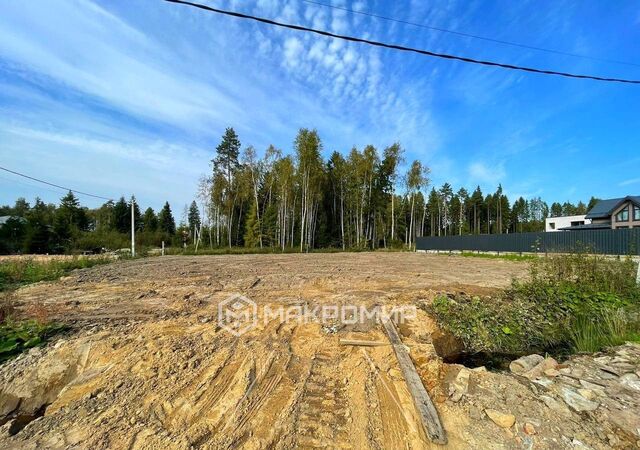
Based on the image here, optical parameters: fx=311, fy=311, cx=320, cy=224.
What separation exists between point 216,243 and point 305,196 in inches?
538

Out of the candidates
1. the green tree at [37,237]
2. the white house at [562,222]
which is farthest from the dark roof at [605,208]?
the green tree at [37,237]

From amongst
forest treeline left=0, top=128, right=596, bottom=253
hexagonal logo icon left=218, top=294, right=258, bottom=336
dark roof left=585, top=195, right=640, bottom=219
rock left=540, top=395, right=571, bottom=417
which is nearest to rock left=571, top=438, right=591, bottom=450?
rock left=540, top=395, right=571, bottom=417

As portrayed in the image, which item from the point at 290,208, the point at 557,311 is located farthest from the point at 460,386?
the point at 290,208

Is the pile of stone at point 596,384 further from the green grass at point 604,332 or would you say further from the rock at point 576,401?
the green grass at point 604,332

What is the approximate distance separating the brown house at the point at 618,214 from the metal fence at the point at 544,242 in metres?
15.0

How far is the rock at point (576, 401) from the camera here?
9.15 ft

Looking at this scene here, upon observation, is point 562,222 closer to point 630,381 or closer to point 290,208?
point 290,208

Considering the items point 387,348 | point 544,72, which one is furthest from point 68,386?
point 544,72

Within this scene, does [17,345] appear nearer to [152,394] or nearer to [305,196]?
[152,394]

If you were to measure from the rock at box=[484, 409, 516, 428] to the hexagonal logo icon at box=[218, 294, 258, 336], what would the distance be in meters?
3.28

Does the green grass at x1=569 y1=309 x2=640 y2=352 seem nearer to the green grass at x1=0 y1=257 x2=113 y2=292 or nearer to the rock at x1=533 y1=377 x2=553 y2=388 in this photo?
the rock at x1=533 y1=377 x2=553 y2=388

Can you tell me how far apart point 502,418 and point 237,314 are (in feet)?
14.4

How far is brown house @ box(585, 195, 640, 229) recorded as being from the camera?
30128 mm

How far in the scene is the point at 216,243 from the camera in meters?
39.4
